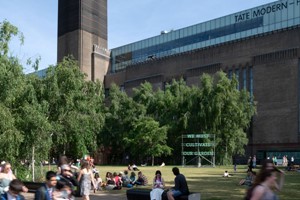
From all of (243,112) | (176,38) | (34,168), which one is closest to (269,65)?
(243,112)

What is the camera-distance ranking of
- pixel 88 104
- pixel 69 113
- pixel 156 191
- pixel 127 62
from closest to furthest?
1. pixel 156 191
2. pixel 69 113
3. pixel 88 104
4. pixel 127 62

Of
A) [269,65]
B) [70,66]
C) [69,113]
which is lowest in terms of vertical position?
[69,113]

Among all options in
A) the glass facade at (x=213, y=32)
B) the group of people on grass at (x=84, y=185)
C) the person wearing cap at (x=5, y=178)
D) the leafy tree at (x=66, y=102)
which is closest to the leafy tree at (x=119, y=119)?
the glass facade at (x=213, y=32)

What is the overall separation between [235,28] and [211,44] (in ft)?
17.5

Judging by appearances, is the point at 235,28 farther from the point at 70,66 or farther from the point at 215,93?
the point at 70,66

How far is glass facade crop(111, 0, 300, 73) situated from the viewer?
2840 inches

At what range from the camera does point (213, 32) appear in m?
81.8

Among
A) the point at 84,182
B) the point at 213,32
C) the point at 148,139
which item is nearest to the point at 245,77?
the point at 213,32

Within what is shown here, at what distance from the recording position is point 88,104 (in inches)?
1258

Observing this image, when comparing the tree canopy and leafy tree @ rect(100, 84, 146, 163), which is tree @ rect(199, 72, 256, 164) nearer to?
the tree canopy

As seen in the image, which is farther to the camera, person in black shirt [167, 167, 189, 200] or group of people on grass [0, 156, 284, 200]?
person in black shirt [167, 167, 189, 200]

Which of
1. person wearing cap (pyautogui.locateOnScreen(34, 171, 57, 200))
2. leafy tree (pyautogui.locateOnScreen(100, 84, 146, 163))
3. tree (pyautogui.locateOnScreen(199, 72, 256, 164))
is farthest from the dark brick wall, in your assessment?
person wearing cap (pyautogui.locateOnScreen(34, 171, 57, 200))

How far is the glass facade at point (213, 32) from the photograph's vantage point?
72125mm

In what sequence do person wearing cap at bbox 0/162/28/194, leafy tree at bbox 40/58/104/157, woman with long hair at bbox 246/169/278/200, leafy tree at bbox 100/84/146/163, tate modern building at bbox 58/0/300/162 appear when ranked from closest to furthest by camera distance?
1. woman with long hair at bbox 246/169/278/200
2. person wearing cap at bbox 0/162/28/194
3. leafy tree at bbox 40/58/104/157
4. tate modern building at bbox 58/0/300/162
5. leafy tree at bbox 100/84/146/163
